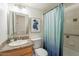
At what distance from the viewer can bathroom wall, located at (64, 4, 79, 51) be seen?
1.17 m

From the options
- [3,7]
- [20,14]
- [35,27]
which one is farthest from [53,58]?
[3,7]

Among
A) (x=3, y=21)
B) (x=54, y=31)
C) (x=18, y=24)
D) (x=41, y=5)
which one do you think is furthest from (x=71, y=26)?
(x=3, y=21)

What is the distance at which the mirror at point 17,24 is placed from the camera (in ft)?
4.00

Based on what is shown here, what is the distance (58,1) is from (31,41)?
64 centimetres

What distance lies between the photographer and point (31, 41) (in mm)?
1254

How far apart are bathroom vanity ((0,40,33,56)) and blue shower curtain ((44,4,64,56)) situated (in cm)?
22

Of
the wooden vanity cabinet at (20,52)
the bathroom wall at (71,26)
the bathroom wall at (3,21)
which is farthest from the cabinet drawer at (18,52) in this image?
the bathroom wall at (71,26)

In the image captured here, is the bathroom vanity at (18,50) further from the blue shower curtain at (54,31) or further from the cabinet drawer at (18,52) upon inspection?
the blue shower curtain at (54,31)

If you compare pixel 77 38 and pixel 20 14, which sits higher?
pixel 20 14

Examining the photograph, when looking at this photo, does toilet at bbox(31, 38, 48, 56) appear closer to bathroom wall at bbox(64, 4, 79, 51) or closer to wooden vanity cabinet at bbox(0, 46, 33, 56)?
wooden vanity cabinet at bbox(0, 46, 33, 56)

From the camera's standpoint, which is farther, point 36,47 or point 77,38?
point 36,47

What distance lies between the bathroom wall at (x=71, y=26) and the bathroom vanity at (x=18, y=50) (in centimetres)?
48

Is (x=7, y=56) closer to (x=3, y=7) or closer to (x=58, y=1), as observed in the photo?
(x=3, y=7)

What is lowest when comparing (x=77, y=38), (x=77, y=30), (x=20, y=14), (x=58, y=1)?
(x=77, y=38)
